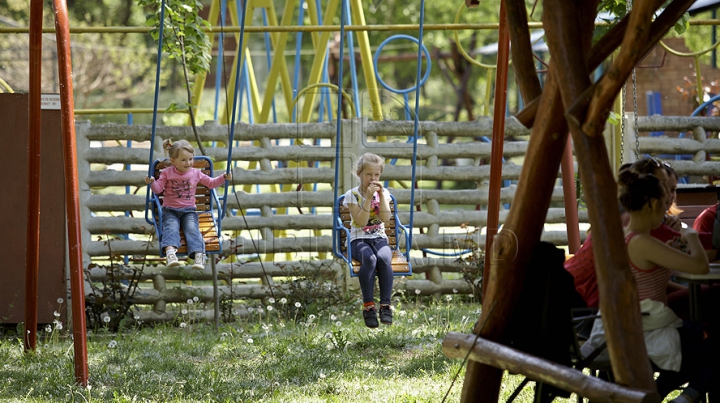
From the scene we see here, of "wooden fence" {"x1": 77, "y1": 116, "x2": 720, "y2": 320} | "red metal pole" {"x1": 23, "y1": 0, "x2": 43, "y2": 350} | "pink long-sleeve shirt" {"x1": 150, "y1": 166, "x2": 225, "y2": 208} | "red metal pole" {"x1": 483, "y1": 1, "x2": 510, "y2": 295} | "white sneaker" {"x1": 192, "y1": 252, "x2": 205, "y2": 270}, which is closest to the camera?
"red metal pole" {"x1": 483, "y1": 1, "x2": 510, "y2": 295}

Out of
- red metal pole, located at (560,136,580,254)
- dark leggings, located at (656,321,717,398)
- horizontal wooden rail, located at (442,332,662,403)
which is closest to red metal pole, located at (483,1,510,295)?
red metal pole, located at (560,136,580,254)

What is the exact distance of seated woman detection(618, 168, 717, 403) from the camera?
375 cm

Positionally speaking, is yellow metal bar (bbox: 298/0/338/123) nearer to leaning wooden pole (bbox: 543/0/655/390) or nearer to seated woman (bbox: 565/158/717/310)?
seated woman (bbox: 565/158/717/310)

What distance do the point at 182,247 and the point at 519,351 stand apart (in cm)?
383

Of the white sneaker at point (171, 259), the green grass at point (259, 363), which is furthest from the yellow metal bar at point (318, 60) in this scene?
the white sneaker at point (171, 259)

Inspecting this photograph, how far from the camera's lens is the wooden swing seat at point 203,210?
22.2ft

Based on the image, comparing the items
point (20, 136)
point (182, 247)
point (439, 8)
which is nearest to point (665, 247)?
point (182, 247)

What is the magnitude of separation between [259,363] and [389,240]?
4.93ft

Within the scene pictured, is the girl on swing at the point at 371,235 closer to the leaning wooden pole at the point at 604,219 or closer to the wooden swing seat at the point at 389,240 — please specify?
the wooden swing seat at the point at 389,240

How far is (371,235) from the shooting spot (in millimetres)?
6684

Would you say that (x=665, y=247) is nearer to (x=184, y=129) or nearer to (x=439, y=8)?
(x=184, y=129)

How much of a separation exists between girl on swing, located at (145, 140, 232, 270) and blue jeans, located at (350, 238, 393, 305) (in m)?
1.15

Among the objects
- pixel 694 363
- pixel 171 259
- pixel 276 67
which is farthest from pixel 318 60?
pixel 694 363

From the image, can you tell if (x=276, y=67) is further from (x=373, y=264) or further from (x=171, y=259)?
(x=373, y=264)
